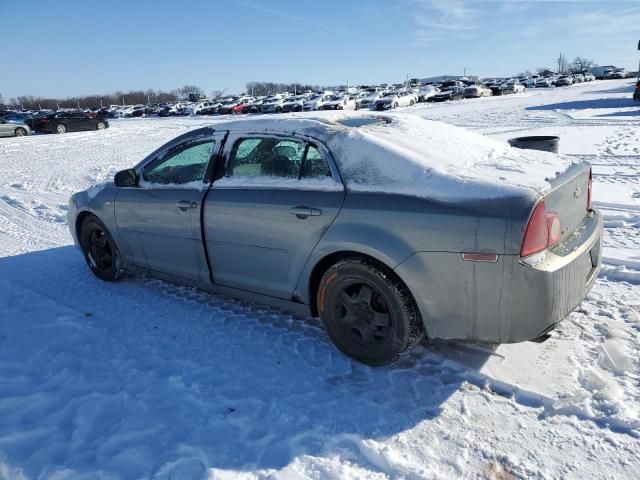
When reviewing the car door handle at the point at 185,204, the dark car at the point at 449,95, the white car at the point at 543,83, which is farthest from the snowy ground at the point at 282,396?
the white car at the point at 543,83

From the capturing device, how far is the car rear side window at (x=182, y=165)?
391 cm

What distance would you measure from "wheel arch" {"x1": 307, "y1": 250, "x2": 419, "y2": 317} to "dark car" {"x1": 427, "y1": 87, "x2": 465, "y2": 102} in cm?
4071

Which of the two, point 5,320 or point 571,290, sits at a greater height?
point 571,290

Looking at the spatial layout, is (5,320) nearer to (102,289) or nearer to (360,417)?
(102,289)

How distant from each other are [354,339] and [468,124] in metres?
16.8

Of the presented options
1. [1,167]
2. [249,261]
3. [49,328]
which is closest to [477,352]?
[249,261]

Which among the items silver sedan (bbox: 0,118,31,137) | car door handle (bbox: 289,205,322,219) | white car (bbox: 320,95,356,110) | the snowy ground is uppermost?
white car (bbox: 320,95,356,110)

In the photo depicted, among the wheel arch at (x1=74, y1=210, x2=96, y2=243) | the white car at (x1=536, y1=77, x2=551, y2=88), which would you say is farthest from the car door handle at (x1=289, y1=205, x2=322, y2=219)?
the white car at (x1=536, y1=77, x2=551, y2=88)

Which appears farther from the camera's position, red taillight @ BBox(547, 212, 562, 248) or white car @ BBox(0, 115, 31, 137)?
white car @ BBox(0, 115, 31, 137)

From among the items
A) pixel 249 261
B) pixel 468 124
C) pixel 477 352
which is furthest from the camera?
pixel 468 124

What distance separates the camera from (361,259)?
3012 millimetres

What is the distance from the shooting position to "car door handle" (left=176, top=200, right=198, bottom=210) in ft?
12.5

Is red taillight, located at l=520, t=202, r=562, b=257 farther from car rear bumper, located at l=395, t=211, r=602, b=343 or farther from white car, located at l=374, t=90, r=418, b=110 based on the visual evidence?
white car, located at l=374, t=90, r=418, b=110

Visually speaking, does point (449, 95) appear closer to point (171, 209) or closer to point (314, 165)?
point (171, 209)
